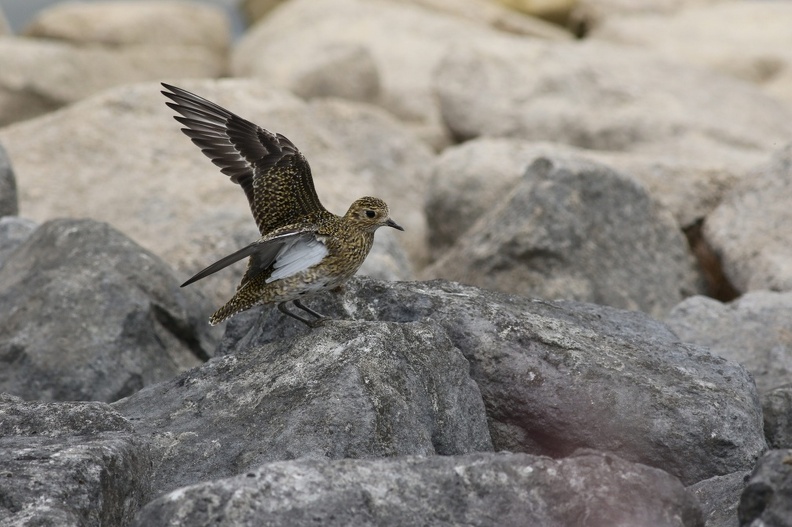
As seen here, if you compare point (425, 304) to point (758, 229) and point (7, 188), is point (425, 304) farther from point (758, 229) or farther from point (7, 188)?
point (7, 188)

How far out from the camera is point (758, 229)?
12.9 m

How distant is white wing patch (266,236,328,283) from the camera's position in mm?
8156

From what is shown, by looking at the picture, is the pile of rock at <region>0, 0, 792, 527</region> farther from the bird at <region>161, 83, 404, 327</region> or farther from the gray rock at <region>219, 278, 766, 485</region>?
the bird at <region>161, 83, 404, 327</region>

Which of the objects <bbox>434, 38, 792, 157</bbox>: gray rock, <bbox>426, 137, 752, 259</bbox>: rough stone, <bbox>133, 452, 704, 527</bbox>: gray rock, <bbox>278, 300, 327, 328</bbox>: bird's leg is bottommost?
<bbox>133, 452, 704, 527</bbox>: gray rock

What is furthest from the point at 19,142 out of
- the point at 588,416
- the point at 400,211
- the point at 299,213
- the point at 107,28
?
the point at 107,28

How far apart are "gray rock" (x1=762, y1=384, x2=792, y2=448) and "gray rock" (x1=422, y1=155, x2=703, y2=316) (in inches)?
140

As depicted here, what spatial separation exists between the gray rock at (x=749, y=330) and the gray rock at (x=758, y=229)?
1.71 m

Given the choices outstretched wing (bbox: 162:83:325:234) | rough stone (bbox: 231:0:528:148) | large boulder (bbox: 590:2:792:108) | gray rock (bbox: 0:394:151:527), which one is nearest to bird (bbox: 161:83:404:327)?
outstretched wing (bbox: 162:83:325:234)

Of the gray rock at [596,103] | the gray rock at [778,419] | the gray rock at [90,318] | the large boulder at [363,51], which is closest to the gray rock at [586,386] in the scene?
the gray rock at [778,419]

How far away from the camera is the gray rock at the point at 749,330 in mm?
9617

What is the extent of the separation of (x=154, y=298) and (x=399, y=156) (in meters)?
7.66

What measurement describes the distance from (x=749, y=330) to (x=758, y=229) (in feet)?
10.2

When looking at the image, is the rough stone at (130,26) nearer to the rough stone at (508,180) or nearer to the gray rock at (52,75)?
the gray rock at (52,75)

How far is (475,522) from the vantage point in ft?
17.4
